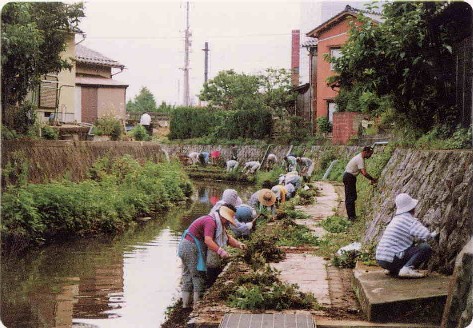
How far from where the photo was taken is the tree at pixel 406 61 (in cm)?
1224

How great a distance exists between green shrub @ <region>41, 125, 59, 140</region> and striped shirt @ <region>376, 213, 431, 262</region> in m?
13.5

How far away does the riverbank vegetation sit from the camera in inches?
591

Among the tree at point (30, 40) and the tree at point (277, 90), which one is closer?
the tree at point (30, 40)

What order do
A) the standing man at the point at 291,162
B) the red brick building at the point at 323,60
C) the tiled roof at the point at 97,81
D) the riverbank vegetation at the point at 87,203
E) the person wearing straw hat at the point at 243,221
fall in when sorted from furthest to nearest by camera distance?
the red brick building at the point at 323,60 < the standing man at the point at 291,162 < the tiled roof at the point at 97,81 < the riverbank vegetation at the point at 87,203 < the person wearing straw hat at the point at 243,221

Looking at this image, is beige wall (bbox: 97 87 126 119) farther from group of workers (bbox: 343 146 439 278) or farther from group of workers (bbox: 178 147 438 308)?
group of workers (bbox: 343 146 439 278)

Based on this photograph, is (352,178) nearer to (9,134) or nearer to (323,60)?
(9,134)

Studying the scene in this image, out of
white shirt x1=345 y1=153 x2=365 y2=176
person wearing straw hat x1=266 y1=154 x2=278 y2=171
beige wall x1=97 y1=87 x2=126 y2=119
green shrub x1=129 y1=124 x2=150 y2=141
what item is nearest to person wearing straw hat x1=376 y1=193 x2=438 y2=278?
white shirt x1=345 y1=153 x2=365 y2=176

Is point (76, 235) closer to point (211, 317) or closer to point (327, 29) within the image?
point (211, 317)

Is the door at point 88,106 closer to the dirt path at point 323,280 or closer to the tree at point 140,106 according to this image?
the tree at point 140,106

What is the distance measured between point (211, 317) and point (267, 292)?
84 centimetres

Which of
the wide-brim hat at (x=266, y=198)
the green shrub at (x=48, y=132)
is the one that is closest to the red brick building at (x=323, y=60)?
the green shrub at (x=48, y=132)

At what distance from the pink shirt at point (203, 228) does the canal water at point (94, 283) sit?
59.0 inches

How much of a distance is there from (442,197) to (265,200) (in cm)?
744

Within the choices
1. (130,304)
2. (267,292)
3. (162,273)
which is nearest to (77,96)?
(162,273)
